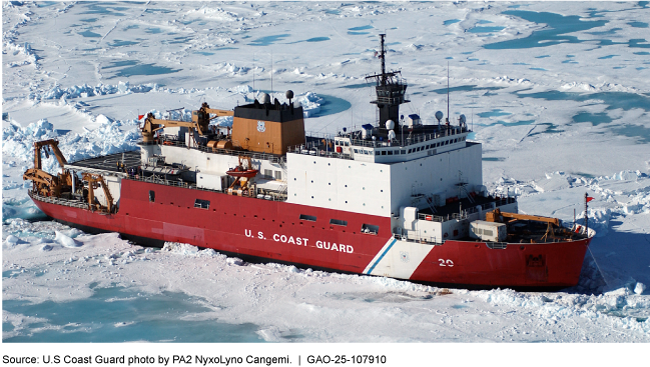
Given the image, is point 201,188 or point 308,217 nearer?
point 308,217

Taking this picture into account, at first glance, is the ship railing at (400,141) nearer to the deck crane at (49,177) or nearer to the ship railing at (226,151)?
the ship railing at (226,151)

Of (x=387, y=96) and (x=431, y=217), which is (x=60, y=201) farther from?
(x=431, y=217)

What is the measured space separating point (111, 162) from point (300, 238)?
9.38 m

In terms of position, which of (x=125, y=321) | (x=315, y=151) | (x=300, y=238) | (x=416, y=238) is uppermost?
(x=315, y=151)

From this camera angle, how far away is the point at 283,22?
192 ft

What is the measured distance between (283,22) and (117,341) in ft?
146

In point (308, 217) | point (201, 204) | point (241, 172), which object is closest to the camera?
point (308, 217)

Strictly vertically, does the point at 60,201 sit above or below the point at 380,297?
above

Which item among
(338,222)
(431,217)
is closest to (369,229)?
(338,222)

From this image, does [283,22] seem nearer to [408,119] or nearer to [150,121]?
[150,121]

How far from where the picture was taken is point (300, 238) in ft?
71.2

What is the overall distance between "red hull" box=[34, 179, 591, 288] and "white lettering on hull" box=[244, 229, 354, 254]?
0.03 metres

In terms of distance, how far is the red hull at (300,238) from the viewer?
61.8 feet

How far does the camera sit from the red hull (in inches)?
741
